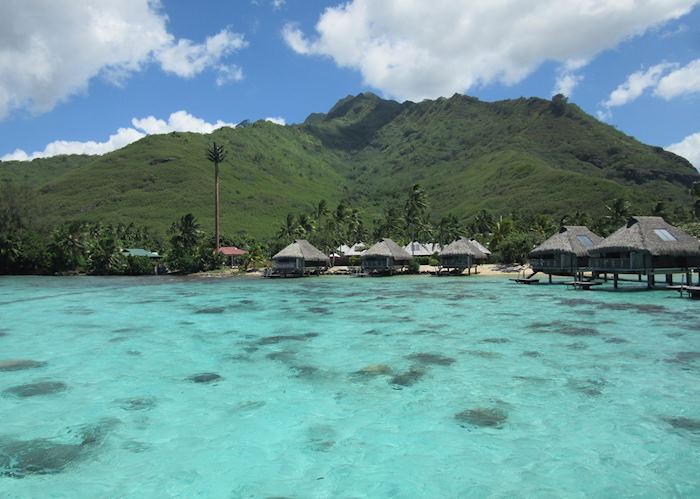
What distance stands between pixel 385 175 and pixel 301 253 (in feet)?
438

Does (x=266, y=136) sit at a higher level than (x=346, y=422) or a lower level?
higher

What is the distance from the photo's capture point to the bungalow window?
106 ft

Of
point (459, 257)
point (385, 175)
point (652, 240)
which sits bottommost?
A: point (459, 257)

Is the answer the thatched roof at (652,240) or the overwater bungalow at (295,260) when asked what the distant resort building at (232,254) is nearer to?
the overwater bungalow at (295,260)

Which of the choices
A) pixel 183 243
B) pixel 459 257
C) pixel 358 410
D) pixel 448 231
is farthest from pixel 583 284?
pixel 183 243

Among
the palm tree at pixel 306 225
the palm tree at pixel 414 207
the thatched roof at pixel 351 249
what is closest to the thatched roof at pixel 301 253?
the thatched roof at pixel 351 249

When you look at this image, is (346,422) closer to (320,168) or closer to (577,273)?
(577,273)

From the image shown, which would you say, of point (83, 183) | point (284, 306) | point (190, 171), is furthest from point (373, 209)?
point (284, 306)

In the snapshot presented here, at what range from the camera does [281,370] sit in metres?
14.2

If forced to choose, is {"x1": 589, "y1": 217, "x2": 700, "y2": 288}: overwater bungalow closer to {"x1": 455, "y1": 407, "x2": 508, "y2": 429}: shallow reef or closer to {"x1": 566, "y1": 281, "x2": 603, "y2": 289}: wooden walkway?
{"x1": 566, "y1": 281, "x2": 603, "y2": 289}: wooden walkway

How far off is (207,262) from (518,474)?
60495 mm

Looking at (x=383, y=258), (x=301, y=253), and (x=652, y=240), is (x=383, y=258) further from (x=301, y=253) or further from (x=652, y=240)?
(x=652, y=240)

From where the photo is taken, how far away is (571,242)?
40188mm

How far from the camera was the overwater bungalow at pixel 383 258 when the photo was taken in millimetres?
56250
